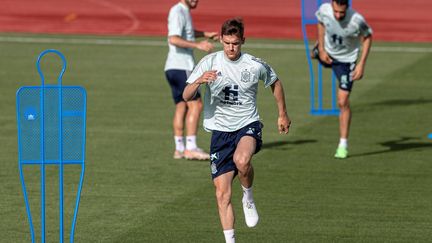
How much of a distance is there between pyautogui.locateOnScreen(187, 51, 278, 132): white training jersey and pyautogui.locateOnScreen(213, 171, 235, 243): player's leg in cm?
50

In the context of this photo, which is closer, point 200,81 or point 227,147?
point 200,81

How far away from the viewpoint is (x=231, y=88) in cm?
1129

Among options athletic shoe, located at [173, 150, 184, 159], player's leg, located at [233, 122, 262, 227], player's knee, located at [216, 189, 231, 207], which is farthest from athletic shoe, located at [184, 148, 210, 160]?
player's knee, located at [216, 189, 231, 207]

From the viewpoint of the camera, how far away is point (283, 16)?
126 feet

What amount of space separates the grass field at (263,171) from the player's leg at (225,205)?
35.6 inches

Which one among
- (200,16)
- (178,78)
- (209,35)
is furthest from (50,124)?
(200,16)

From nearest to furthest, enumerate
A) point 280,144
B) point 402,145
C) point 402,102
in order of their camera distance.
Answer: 1. point 402,145
2. point 280,144
3. point 402,102

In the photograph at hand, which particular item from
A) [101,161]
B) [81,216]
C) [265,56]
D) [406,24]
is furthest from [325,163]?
[406,24]

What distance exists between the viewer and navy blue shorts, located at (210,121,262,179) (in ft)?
37.5

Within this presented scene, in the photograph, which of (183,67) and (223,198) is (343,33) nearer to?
(183,67)

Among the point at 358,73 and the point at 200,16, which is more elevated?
the point at 358,73

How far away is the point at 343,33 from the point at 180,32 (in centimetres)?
245

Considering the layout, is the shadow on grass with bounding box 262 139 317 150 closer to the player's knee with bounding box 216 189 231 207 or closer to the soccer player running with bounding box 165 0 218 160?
the soccer player running with bounding box 165 0 218 160

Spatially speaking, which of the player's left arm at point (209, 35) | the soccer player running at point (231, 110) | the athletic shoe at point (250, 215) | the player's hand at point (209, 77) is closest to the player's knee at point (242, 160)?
the soccer player running at point (231, 110)
